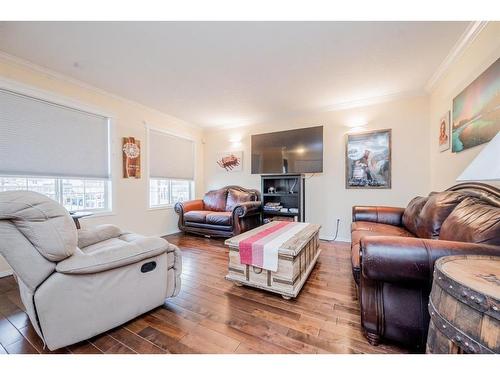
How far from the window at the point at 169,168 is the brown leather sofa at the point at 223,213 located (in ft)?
1.68

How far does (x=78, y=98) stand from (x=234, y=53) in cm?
234

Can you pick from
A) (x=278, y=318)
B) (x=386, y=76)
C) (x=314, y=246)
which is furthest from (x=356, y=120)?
(x=278, y=318)

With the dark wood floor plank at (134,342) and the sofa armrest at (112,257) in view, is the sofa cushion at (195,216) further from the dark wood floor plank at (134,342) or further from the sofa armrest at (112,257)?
the dark wood floor plank at (134,342)

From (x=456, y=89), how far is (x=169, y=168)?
450 centimetres

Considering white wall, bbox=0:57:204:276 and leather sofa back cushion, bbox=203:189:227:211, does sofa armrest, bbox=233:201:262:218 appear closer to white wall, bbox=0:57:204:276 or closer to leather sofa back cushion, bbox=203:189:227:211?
leather sofa back cushion, bbox=203:189:227:211

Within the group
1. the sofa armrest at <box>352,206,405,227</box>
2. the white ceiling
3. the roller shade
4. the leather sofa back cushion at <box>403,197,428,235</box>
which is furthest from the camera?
the roller shade

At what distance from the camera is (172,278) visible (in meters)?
1.65

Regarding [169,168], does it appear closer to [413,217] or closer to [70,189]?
[70,189]

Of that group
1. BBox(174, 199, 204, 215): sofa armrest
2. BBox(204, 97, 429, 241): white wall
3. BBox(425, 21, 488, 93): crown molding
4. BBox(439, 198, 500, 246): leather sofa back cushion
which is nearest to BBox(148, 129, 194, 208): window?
BBox(174, 199, 204, 215): sofa armrest

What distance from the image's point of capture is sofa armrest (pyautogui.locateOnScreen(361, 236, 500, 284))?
985 mm

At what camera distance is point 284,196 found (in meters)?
3.92

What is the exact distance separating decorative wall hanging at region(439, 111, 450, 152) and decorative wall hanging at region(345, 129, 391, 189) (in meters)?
0.68

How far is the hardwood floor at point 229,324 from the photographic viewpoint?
1.19 meters
